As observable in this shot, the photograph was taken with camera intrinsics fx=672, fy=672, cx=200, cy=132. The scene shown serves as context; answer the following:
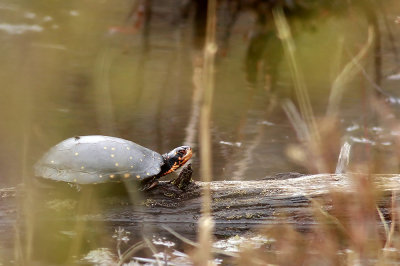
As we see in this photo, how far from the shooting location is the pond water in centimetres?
354

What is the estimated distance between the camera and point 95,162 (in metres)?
3.34

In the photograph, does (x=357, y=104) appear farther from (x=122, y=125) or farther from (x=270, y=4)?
(x=122, y=125)

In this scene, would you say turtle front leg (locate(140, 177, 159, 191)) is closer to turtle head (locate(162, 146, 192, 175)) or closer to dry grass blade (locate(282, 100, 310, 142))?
turtle head (locate(162, 146, 192, 175))

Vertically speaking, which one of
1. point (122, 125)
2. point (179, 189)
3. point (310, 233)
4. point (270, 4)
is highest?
point (270, 4)

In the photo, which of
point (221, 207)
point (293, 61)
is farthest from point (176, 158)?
point (293, 61)

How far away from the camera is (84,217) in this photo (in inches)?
128

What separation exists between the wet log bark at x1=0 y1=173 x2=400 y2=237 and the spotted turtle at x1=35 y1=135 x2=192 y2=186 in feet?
0.40

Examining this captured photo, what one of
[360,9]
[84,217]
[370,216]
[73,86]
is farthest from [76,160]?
[73,86]

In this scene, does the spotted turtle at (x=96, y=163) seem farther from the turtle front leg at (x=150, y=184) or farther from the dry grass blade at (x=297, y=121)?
the dry grass blade at (x=297, y=121)

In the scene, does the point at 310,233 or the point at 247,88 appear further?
the point at 247,88

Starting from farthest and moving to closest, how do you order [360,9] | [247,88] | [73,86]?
1. [247,88]
2. [73,86]
3. [360,9]

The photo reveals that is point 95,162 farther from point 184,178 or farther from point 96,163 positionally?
point 184,178

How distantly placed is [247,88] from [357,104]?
3.72 feet

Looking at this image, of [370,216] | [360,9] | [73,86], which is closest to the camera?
[370,216]
